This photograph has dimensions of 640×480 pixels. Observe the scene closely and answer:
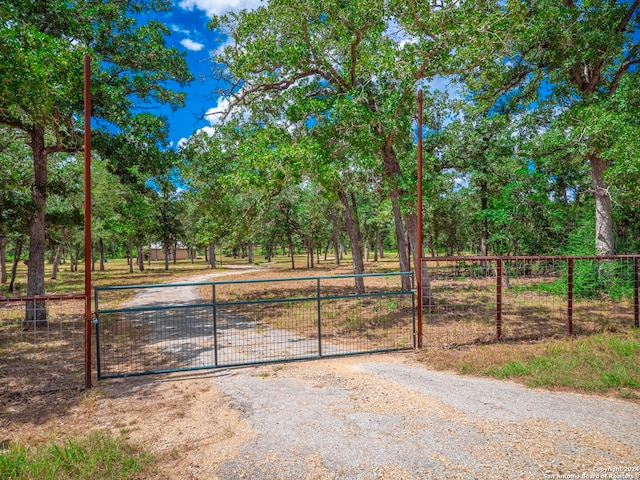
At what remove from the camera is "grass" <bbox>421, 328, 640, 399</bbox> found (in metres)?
5.13

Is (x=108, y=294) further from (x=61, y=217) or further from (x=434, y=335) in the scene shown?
(x=434, y=335)

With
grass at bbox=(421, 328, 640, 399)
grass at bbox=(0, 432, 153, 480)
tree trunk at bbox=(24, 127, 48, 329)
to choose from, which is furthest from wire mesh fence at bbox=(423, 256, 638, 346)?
tree trunk at bbox=(24, 127, 48, 329)

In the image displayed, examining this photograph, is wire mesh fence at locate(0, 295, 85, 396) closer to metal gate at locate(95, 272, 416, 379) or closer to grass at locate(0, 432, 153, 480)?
metal gate at locate(95, 272, 416, 379)

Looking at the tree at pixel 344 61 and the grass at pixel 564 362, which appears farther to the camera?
the tree at pixel 344 61

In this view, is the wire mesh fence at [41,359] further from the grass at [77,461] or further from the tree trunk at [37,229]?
the grass at [77,461]

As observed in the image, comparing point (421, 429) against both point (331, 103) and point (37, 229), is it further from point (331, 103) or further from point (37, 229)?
point (37, 229)

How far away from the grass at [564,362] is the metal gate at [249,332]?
134cm

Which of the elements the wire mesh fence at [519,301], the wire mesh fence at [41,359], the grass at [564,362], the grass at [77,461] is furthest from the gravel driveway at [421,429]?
the wire mesh fence at [41,359]

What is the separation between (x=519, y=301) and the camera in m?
11.1

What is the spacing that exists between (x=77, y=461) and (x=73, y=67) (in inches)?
337

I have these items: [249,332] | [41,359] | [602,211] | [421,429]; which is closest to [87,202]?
[41,359]

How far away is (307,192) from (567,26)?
1504cm

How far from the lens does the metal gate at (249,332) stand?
6719mm

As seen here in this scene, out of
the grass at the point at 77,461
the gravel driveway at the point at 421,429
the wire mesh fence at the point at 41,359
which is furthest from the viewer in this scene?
the wire mesh fence at the point at 41,359
